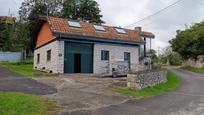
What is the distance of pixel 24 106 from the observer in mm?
8805

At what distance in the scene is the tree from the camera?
44.1 metres

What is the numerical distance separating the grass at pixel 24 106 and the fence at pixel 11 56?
3756cm

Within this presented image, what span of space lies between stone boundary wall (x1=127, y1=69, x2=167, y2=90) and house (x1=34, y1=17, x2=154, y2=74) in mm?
3488

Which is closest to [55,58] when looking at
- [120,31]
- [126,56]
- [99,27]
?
[99,27]

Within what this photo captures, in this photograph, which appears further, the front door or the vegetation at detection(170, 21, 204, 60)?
the vegetation at detection(170, 21, 204, 60)

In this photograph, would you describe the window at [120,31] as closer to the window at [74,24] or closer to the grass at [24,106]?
the window at [74,24]

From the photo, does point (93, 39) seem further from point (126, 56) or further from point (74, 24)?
point (126, 56)

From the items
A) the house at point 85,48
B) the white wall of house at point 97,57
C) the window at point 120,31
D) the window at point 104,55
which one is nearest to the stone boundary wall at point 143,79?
the white wall of house at point 97,57

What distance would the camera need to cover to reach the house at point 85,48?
23672 millimetres

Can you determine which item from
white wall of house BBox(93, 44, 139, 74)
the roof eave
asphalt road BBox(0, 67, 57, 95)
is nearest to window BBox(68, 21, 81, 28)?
the roof eave

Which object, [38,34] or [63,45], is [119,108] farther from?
[38,34]

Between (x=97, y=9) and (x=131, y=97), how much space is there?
33535mm

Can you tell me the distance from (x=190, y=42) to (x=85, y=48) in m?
25.0

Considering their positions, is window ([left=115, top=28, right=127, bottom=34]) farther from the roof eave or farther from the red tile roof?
the roof eave
